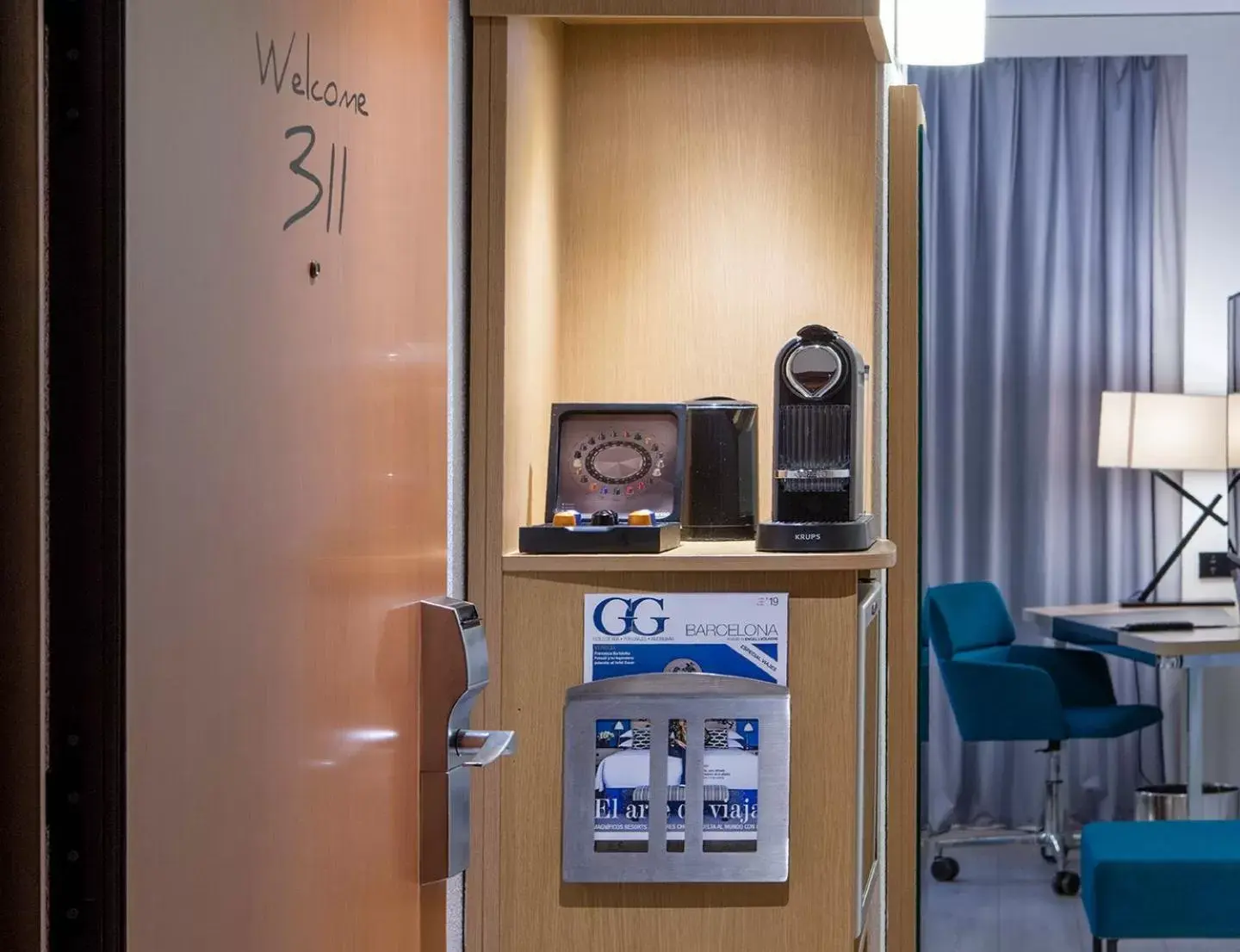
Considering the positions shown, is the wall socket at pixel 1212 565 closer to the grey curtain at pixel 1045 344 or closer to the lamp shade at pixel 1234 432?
the grey curtain at pixel 1045 344

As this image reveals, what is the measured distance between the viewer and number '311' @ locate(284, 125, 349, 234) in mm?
1109

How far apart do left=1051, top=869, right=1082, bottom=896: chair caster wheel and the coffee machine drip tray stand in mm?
3002

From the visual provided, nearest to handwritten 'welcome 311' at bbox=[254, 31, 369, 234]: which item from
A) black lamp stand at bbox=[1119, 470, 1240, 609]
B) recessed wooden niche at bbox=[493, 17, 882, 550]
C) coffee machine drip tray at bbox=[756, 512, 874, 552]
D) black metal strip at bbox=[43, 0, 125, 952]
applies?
black metal strip at bbox=[43, 0, 125, 952]

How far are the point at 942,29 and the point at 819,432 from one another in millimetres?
1296

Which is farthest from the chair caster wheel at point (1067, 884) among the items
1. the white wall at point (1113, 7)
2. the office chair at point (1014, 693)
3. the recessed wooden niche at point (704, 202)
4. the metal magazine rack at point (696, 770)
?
the white wall at point (1113, 7)

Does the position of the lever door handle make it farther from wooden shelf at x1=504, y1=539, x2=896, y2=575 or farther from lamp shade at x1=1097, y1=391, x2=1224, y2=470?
lamp shade at x1=1097, y1=391, x2=1224, y2=470

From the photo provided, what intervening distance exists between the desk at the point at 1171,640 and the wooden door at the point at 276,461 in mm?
3451

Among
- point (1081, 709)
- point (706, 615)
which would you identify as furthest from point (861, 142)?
point (1081, 709)

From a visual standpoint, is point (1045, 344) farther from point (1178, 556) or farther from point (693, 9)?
point (693, 9)

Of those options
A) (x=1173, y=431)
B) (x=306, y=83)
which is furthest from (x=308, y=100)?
(x=1173, y=431)

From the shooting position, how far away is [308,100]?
3.73ft

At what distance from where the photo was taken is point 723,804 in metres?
2.11

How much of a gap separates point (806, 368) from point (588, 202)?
50cm

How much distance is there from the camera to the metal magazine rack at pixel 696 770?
2.10 m
